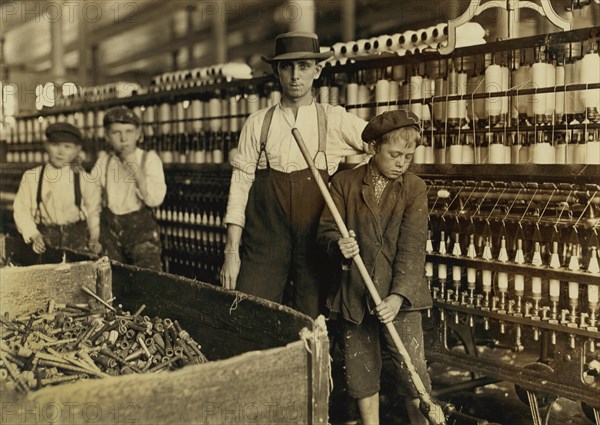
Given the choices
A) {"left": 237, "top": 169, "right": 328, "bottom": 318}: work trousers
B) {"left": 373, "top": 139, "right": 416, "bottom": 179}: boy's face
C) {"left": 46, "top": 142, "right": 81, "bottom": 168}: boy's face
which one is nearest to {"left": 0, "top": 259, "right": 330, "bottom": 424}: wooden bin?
{"left": 237, "top": 169, "right": 328, "bottom": 318}: work trousers

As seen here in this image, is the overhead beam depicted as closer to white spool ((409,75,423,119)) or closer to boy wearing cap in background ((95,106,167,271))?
boy wearing cap in background ((95,106,167,271))

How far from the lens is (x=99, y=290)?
3.43 m

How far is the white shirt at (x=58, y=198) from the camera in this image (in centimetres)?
497

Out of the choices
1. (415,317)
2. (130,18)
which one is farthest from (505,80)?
(130,18)

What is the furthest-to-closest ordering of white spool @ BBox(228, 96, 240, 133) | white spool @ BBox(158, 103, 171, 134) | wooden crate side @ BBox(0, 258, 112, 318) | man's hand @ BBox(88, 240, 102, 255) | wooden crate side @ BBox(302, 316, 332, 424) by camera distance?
white spool @ BBox(158, 103, 171, 134) < white spool @ BBox(228, 96, 240, 133) < man's hand @ BBox(88, 240, 102, 255) < wooden crate side @ BBox(0, 258, 112, 318) < wooden crate side @ BBox(302, 316, 332, 424)

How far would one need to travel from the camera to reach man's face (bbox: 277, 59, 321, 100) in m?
3.42

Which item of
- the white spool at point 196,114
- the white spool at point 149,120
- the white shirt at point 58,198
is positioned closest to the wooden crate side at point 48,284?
the white shirt at point 58,198

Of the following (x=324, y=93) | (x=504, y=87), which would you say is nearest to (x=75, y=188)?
(x=324, y=93)

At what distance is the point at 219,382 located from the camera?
187 centimetres

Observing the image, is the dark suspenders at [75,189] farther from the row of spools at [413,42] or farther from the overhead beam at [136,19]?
the overhead beam at [136,19]

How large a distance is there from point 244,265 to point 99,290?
0.73 meters

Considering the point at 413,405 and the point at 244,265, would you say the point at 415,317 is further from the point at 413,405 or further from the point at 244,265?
the point at 244,265

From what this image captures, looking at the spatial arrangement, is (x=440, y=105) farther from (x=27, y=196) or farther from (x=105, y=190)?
(x=27, y=196)

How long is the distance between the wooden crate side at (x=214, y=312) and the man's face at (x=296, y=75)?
3.69 ft
